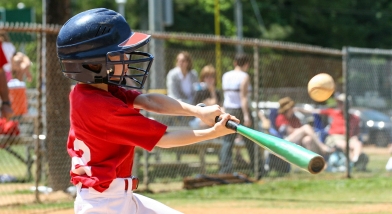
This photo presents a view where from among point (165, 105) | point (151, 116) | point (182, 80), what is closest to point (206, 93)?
point (182, 80)

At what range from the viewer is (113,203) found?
4.09 m

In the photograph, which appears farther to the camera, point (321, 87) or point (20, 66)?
point (20, 66)

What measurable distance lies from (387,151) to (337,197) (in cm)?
549

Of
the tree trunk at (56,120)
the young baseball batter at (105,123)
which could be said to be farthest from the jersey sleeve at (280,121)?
the young baseball batter at (105,123)

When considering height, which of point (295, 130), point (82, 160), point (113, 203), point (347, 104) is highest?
point (82, 160)

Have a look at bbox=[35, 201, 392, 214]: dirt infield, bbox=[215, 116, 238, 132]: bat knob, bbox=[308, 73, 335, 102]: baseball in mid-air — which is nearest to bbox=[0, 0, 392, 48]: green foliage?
bbox=[35, 201, 392, 214]: dirt infield

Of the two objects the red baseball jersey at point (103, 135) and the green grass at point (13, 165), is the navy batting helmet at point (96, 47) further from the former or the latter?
the green grass at point (13, 165)

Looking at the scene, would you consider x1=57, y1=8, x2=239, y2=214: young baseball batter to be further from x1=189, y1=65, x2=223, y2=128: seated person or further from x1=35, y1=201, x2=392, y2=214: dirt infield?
x1=189, y1=65, x2=223, y2=128: seated person

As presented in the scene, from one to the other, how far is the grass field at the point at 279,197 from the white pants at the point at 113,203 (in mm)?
3972

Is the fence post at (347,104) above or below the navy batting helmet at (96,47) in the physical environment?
below

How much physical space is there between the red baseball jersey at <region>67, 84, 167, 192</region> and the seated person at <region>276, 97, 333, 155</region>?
28.7 feet

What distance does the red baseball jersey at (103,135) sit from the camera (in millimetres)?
4027

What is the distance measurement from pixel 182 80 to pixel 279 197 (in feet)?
9.44

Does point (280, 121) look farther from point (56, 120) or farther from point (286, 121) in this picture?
point (56, 120)
